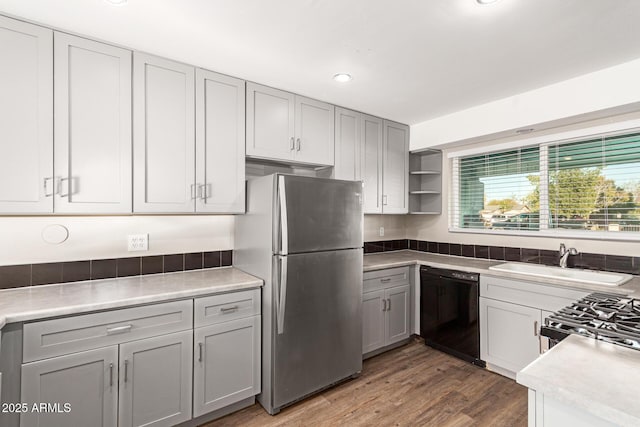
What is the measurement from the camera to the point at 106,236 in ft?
7.25

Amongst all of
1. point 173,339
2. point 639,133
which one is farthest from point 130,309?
point 639,133

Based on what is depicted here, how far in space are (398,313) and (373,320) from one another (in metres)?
0.36

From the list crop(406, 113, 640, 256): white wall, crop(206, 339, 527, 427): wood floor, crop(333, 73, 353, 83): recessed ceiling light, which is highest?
crop(333, 73, 353, 83): recessed ceiling light

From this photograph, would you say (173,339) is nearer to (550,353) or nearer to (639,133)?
(550,353)

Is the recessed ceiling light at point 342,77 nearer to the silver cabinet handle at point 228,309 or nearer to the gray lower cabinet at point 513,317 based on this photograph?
the silver cabinet handle at point 228,309

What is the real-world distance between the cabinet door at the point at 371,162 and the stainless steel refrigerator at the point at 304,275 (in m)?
0.66

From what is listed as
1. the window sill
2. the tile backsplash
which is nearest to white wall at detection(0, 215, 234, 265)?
the tile backsplash

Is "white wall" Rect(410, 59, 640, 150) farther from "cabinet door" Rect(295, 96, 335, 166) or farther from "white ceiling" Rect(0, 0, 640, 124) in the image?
"cabinet door" Rect(295, 96, 335, 166)

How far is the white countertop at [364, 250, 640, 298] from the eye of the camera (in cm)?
208

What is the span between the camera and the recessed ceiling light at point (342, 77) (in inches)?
92.9

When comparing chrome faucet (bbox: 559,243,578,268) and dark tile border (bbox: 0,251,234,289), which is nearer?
dark tile border (bbox: 0,251,234,289)

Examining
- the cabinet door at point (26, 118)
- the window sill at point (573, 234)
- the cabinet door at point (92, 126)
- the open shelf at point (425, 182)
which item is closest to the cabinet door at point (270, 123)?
the cabinet door at point (92, 126)

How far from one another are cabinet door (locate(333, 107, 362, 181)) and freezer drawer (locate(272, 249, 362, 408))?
843 mm

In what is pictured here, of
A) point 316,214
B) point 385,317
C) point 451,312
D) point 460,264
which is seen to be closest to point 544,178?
point 460,264
